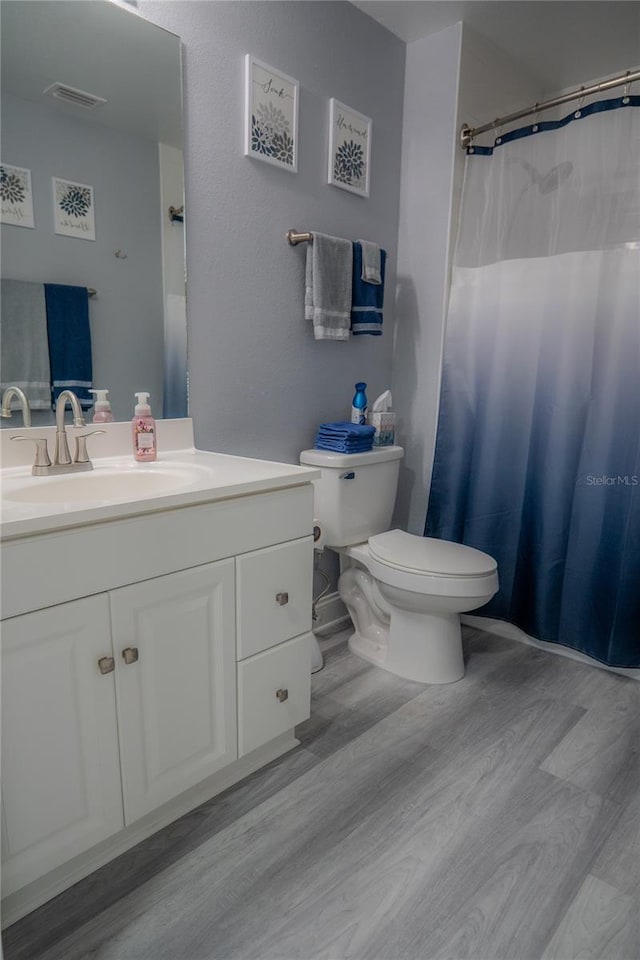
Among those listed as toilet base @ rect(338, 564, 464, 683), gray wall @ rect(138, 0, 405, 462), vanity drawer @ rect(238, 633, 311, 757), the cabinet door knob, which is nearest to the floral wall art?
gray wall @ rect(138, 0, 405, 462)

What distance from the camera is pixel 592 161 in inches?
74.9

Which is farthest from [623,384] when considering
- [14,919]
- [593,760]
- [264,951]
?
[14,919]

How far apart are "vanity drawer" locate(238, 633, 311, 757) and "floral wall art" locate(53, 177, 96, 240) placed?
113cm

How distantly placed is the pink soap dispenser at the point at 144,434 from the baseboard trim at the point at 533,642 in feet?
5.01

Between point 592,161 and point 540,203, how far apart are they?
0.64ft

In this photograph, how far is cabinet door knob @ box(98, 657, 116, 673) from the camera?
1.08 meters

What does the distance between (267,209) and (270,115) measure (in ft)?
0.89

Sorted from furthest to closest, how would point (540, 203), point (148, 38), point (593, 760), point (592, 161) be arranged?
point (540, 203), point (592, 161), point (593, 760), point (148, 38)

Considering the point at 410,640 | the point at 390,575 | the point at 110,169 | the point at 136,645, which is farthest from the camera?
the point at 410,640

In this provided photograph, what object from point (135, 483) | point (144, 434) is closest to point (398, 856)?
point (135, 483)

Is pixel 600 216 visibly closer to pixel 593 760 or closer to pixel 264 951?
pixel 593 760

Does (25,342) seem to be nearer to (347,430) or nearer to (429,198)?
(347,430)

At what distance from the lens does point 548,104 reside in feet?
6.39

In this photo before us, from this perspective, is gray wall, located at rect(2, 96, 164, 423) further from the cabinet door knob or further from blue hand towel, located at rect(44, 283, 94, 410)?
the cabinet door knob
